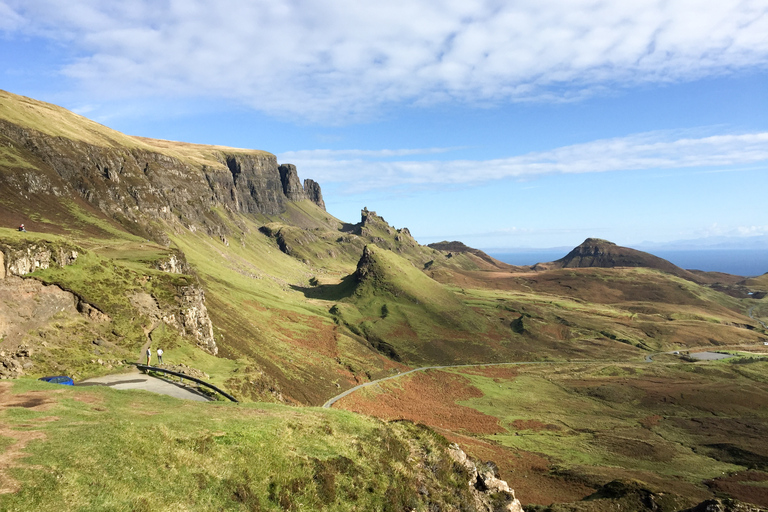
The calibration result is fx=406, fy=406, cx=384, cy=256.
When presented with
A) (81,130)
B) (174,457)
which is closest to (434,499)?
(174,457)

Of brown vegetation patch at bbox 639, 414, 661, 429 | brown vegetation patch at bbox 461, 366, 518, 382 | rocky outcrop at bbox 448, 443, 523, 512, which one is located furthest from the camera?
brown vegetation patch at bbox 461, 366, 518, 382

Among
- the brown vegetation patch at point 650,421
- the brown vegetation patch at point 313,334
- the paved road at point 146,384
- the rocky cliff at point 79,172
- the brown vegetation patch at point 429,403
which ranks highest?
the rocky cliff at point 79,172

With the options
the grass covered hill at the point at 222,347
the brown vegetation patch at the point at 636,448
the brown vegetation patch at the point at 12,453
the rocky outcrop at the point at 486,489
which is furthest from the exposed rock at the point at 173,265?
the brown vegetation patch at the point at 636,448

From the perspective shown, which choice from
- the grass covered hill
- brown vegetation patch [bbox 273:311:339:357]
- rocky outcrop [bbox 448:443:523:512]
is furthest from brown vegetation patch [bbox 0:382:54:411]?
brown vegetation patch [bbox 273:311:339:357]

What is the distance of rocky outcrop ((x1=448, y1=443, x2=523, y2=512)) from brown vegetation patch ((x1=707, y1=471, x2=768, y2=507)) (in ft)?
160

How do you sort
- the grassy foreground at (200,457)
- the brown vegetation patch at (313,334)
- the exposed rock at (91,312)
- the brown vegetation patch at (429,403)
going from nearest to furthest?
the grassy foreground at (200,457) < the exposed rock at (91,312) < the brown vegetation patch at (429,403) < the brown vegetation patch at (313,334)

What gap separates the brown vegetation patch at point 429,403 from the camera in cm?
8498

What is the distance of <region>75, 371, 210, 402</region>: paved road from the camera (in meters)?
39.7

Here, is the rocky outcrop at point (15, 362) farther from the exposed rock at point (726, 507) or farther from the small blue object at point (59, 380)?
the exposed rock at point (726, 507)

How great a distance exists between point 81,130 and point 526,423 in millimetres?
204867

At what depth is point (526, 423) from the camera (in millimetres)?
90688

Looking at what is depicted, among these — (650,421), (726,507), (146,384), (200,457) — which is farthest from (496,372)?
(200,457)

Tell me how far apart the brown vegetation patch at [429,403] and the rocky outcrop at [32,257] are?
172 ft

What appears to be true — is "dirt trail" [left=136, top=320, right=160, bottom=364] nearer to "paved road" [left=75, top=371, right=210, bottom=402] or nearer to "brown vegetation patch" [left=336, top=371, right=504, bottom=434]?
"paved road" [left=75, top=371, right=210, bottom=402]
